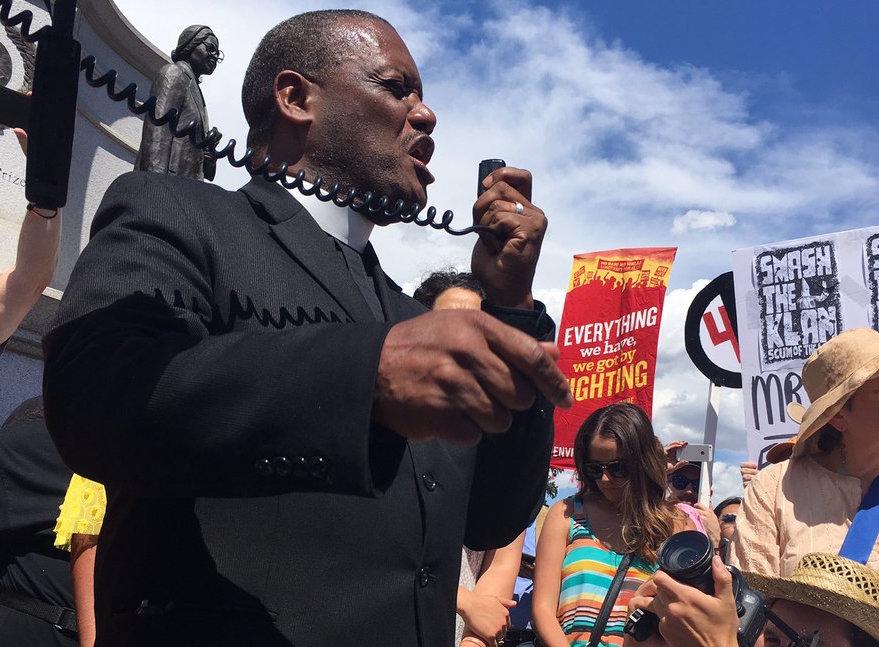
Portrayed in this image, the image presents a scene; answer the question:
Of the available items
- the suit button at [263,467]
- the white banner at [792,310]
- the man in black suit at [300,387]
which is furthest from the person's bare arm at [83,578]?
the white banner at [792,310]

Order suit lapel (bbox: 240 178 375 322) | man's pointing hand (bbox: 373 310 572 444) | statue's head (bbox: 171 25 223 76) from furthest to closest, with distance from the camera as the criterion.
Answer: statue's head (bbox: 171 25 223 76) < suit lapel (bbox: 240 178 375 322) < man's pointing hand (bbox: 373 310 572 444)

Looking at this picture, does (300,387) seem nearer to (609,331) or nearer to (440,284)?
(440,284)

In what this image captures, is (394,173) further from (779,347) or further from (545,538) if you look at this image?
(779,347)

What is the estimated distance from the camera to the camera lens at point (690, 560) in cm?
234

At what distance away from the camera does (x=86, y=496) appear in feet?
9.12

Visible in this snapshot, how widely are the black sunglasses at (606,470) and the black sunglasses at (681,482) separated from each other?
9.55 feet

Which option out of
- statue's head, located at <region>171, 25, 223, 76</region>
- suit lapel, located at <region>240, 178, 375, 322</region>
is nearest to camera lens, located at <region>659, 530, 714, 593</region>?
suit lapel, located at <region>240, 178, 375, 322</region>

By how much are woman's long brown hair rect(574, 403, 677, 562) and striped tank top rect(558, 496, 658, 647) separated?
0.32 ft

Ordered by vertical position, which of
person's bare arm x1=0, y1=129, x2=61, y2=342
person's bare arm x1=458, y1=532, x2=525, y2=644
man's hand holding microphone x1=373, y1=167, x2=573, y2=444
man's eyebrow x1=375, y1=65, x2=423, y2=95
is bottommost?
person's bare arm x1=458, y1=532, x2=525, y2=644

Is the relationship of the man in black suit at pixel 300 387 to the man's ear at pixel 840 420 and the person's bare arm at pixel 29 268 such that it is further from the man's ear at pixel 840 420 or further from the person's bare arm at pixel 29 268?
the man's ear at pixel 840 420

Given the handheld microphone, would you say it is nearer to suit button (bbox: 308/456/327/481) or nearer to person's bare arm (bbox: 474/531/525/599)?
suit button (bbox: 308/456/327/481)

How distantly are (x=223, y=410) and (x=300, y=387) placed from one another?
0.10 m

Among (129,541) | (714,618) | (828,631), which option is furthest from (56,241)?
(828,631)

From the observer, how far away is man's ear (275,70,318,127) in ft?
6.48
